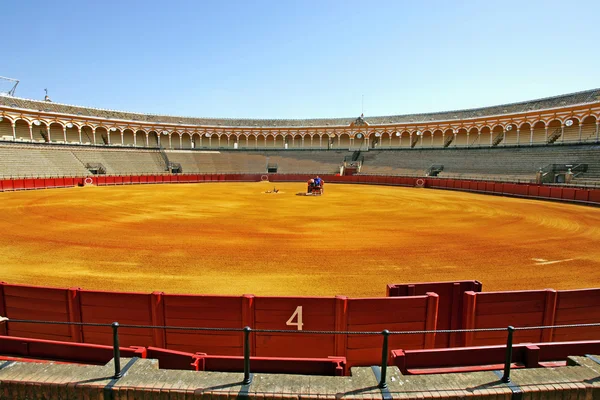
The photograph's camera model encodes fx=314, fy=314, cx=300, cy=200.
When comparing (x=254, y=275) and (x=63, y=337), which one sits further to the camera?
(x=254, y=275)

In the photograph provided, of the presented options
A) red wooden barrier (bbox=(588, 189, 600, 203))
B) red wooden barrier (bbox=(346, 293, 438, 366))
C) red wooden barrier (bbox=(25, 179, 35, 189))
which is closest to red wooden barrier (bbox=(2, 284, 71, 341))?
red wooden barrier (bbox=(346, 293, 438, 366))

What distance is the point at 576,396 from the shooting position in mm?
3281

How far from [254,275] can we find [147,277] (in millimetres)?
2716

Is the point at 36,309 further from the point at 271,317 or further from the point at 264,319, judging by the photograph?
the point at 271,317

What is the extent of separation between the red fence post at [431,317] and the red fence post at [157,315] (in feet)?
12.8

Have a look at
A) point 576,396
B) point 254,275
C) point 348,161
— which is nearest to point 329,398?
point 576,396

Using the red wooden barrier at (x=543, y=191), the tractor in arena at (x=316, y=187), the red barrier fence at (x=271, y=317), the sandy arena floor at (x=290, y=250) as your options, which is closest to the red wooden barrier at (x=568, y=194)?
the red wooden barrier at (x=543, y=191)

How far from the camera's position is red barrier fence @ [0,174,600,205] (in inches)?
986

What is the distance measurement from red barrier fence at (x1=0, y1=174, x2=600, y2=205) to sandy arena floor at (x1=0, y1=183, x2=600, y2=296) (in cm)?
777

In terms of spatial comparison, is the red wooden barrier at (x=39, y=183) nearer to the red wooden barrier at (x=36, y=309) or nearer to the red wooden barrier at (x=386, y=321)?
the red wooden barrier at (x=36, y=309)

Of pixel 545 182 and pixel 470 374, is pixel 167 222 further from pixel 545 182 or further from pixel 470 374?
pixel 545 182

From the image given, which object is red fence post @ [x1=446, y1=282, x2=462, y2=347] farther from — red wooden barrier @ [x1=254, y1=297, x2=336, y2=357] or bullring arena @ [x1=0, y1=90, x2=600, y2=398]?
red wooden barrier @ [x1=254, y1=297, x2=336, y2=357]

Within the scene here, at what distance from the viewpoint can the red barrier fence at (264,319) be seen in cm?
454

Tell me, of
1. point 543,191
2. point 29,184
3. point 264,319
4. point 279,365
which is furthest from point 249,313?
point 29,184
